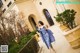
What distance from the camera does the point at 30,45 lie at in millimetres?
10734

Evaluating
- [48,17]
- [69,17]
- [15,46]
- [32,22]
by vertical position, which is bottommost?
[15,46]

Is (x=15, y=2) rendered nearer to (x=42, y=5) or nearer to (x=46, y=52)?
(x=42, y=5)

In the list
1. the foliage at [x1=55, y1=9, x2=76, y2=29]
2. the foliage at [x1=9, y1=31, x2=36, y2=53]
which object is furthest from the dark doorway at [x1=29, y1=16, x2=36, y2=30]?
the foliage at [x1=55, y1=9, x2=76, y2=29]

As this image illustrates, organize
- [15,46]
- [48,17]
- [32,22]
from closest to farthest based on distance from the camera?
1. [15,46]
2. [48,17]
3. [32,22]

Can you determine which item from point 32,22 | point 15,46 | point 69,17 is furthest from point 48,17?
point 15,46

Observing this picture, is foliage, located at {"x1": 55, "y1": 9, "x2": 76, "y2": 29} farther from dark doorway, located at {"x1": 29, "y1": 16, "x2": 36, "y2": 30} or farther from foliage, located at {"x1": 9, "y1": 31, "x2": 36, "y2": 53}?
dark doorway, located at {"x1": 29, "y1": 16, "x2": 36, "y2": 30}

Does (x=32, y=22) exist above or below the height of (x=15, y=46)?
above

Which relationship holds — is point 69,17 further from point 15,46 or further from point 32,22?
point 32,22

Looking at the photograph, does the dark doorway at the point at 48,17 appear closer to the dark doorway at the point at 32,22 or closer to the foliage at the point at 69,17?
the dark doorway at the point at 32,22

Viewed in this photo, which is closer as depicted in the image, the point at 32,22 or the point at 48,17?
the point at 48,17

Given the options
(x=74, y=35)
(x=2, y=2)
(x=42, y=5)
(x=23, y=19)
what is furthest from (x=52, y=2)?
(x=74, y=35)

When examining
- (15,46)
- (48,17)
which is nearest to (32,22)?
(48,17)

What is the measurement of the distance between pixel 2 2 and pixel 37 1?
5.58 m

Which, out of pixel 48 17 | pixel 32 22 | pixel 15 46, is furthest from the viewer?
pixel 32 22
